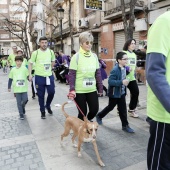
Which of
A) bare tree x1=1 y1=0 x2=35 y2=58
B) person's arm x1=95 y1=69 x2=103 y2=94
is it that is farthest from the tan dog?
bare tree x1=1 y1=0 x2=35 y2=58

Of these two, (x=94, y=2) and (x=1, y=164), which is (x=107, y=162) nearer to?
(x=1, y=164)

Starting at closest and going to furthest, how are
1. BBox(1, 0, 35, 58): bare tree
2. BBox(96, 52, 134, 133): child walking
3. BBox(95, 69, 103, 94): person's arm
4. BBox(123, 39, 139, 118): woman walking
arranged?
BBox(95, 69, 103, 94): person's arm, BBox(96, 52, 134, 133): child walking, BBox(123, 39, 139, 118): woman walking, BBox(1, 0, 35, 58): bare tree

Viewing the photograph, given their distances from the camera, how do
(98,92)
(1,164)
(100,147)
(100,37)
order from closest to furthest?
(1,164) < (100,147) < (98,92) < (100,37)

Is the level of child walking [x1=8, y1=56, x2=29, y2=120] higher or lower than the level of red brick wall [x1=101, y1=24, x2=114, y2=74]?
lower

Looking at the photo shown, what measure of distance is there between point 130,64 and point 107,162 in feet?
8.43

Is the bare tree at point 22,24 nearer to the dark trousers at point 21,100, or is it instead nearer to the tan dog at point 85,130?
the dark trousers at point 21,100

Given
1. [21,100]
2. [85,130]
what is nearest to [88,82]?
[85,130]

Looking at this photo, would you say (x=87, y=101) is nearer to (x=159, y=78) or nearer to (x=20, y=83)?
(x=20, y=83)

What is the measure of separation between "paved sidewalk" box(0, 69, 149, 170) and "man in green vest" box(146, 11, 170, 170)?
1.66 metres

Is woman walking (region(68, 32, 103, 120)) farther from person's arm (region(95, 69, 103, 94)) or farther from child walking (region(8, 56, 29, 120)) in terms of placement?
child walking (region(8, 56, 29, 120))

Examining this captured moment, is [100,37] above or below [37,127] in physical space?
above

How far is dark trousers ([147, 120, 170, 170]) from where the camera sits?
1.64 metres

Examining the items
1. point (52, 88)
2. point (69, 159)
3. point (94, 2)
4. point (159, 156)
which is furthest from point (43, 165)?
point (94, 2)

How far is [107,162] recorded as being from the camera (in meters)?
3.36
